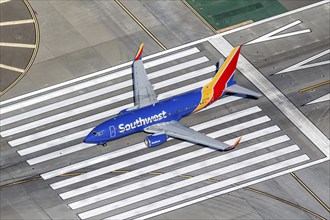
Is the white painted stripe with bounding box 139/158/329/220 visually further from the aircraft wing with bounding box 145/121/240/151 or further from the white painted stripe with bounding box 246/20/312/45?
the white painted stripe with bounding box 246/20/312/45

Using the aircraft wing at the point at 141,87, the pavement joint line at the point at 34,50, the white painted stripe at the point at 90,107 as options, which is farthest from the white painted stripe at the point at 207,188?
the pavement joint line at the point at 34,50

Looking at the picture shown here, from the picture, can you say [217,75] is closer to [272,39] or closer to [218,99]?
[218,99]

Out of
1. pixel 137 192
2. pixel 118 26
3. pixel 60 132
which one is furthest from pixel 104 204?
pixel 118 26

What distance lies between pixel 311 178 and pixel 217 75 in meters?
16.4

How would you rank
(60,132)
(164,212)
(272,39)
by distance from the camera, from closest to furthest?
(164,212) < (60,132) < (272,39)

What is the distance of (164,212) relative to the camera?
103688 mm

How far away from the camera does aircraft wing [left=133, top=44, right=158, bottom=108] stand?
112188mm

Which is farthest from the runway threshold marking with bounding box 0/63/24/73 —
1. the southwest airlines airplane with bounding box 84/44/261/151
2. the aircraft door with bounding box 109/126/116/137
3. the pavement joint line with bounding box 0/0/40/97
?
the aircraft door with bounding box 109/126/116/137

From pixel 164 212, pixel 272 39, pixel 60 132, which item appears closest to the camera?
pixel 164 212

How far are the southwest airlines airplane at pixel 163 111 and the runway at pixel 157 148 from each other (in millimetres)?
2180

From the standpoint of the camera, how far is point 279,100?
4606 inches

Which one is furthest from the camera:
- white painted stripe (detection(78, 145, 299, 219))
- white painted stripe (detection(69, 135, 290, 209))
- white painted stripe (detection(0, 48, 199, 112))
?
white painted stripe (detection(0, 48, 199, 112))

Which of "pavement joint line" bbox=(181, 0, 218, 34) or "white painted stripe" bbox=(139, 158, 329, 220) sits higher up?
"pavement joint line" bbox=(181, 0, 218, 34)

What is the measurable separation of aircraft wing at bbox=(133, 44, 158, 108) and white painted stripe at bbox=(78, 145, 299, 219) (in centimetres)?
1098
